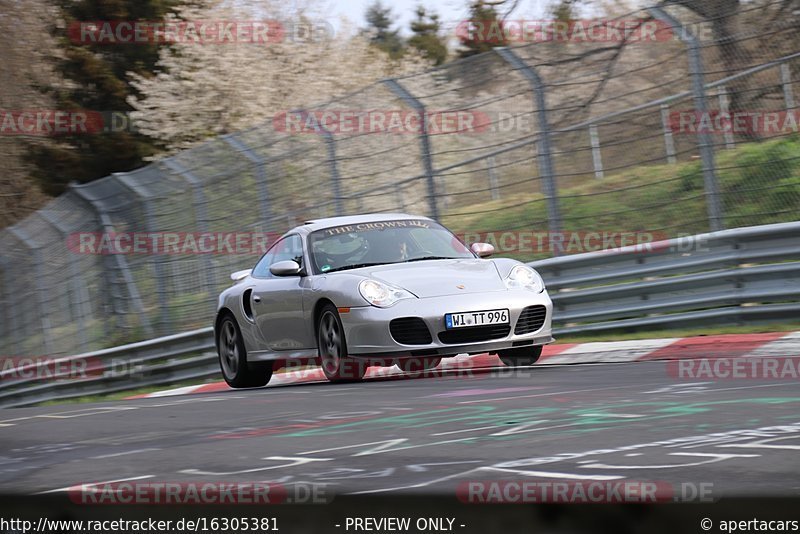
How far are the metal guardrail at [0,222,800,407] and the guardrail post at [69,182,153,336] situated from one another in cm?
703

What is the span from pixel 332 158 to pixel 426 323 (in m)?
5.44

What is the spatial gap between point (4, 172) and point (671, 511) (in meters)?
39.1

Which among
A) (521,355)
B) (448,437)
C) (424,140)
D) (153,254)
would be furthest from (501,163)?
(448,437)

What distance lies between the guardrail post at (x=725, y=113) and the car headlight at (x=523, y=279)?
2094mm

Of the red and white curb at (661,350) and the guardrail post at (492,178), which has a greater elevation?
the guardrail post at (492,178)

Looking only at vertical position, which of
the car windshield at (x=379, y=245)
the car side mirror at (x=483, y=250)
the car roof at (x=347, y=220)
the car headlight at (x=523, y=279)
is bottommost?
the car headlight at (x=523, y=279)

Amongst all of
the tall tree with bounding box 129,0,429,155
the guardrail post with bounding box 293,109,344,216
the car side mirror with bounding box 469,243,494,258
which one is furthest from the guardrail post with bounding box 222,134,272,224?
the tall tree with bounding box 129,0,429,155

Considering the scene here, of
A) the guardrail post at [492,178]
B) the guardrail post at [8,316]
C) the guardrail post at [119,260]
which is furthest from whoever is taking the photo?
the guardrail post at [8,316]

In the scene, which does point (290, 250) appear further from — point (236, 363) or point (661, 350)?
point (661, 350)

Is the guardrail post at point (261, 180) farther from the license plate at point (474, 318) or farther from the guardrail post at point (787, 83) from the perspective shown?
the guardrail post at point (787, 83)

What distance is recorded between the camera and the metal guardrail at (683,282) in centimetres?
991

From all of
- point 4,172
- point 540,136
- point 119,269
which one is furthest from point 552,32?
point 4,172

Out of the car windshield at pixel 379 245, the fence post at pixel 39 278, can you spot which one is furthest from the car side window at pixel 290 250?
the fence post at pixel 39 278

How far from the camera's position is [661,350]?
9500mm
